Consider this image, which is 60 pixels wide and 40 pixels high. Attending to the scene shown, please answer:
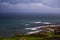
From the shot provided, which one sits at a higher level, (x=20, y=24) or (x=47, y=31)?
(x=20, y=24)

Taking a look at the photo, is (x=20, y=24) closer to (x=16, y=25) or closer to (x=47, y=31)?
(x=16, y=25)

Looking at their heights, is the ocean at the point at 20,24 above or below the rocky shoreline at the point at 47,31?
above

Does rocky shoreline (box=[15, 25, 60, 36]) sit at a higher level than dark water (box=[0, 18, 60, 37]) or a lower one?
lower

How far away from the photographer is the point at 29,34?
1.91 meters

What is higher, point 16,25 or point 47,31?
point 16,25

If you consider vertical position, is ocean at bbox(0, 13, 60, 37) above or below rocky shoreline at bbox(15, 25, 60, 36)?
above

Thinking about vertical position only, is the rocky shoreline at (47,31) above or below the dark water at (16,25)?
below

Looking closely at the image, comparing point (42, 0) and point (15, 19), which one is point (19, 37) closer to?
point (15, 19)

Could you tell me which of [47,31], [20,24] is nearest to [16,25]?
[20,24]

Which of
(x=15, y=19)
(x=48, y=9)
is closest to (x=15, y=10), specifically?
(x=15, y=19)

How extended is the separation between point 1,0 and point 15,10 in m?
0.19

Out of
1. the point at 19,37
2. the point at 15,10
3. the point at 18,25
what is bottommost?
the point at 19,37

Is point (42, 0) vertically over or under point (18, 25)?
over

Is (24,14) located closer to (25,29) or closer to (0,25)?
(25,29)
